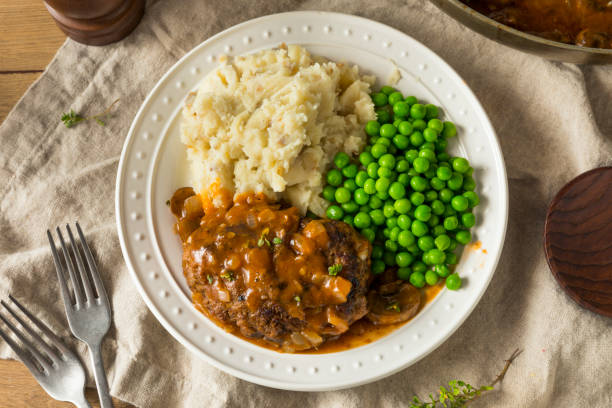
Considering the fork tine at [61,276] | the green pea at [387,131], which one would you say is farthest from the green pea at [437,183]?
the fork tine at [61,276]

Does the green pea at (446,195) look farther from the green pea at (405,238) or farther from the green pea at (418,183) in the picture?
the green pea at (405,238)

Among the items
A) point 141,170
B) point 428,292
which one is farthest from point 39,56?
point 428,292

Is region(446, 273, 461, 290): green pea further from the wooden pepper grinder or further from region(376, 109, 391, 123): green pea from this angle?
the wooden pepper grinder

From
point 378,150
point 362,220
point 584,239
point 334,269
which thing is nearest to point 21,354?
point 334,269

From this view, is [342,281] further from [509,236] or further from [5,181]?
[5,181]

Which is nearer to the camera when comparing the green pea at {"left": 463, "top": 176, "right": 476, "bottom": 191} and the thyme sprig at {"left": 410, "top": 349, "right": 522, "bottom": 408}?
the thyme sprig at {"left": 410, "top": 349, "right": 522, "bottom": 408}

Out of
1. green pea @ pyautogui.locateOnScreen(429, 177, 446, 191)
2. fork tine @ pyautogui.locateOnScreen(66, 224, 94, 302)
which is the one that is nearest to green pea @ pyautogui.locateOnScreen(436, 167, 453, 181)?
green pea @ pyautogui.locateOnScreen(429, 177, 446, 191)

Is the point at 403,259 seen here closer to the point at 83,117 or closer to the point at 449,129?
the point at 449,129
